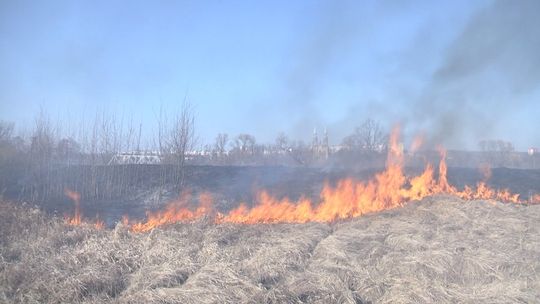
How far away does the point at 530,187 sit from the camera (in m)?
14.8

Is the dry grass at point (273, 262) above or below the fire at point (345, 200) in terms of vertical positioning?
below

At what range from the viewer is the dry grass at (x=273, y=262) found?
18.3 ft

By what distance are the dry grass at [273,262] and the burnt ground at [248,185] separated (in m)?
3.63

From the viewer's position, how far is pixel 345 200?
12594mm

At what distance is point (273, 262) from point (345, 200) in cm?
620

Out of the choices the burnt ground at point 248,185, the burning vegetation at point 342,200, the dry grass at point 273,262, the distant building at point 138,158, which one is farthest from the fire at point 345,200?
the distant building at point 138,158

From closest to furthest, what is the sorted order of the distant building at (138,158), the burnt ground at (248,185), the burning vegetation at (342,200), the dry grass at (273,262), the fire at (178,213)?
the dry grass at (273,262), the fire at (178,213), the burning vegetation at (342,200), the burnt ground at (248,185), the distant building at (138,158)

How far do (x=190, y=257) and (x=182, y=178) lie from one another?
8843mm

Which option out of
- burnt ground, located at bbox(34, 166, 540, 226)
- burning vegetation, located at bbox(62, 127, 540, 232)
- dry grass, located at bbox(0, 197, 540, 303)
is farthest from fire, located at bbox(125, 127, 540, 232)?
dry grass, located at bbox(0, 197, 540, 303)

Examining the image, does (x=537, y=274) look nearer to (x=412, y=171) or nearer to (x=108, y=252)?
(x=108, y=252)

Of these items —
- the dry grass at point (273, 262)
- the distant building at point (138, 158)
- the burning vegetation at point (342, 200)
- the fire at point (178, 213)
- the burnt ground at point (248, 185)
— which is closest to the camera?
the dry grass at point (273, 262)

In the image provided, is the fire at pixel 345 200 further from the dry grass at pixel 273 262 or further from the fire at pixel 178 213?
the dry grass at pixel 273 262

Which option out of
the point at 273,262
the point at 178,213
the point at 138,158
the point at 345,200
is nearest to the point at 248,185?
the point at 178,213

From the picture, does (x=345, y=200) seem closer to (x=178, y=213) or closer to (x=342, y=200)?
(x=342, y=200)
